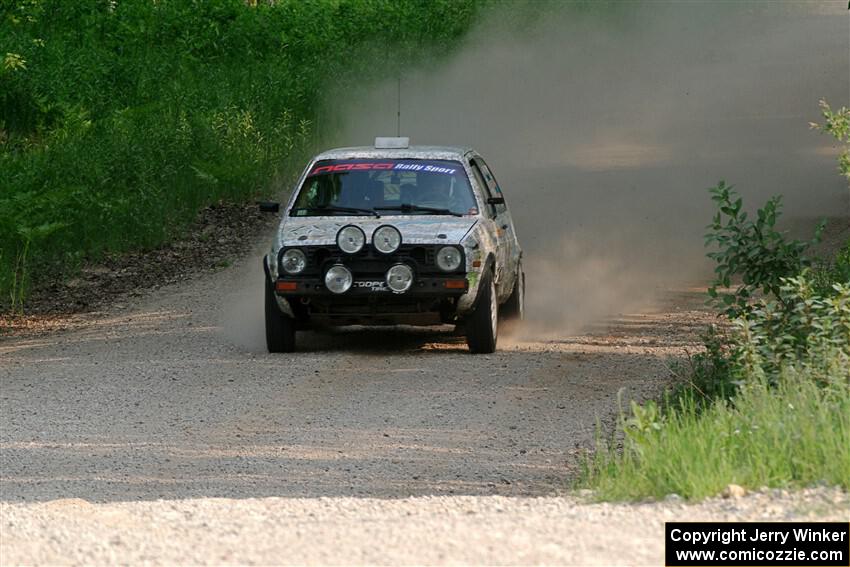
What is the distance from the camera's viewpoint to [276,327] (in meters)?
12.9

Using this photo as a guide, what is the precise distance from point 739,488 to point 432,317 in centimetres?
596

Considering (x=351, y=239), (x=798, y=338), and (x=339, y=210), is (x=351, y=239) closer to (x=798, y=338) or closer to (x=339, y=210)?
(x=339, y=210)

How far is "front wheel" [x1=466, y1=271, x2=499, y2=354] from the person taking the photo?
1259cm

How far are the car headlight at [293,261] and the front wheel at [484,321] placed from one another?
1.47m

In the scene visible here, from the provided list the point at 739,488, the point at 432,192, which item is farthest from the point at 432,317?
the point at 739,488

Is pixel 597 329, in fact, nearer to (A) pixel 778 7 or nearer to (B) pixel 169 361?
(B) pixel 169 361

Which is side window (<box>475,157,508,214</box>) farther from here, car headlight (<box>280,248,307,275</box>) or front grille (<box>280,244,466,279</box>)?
car headlight (<box>280,248,307,275</box>)

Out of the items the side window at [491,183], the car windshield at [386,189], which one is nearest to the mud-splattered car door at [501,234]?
the side window at [491,183]

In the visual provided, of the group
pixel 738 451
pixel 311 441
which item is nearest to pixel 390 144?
pixel 311 441

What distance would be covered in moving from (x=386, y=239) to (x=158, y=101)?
1239 cm

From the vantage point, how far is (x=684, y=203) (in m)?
23.2

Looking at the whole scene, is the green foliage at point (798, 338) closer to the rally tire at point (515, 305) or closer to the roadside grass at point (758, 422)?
the roadside grass at point (758, 422)

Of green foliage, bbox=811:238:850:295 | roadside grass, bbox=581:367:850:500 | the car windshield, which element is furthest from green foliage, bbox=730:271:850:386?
the car windshield

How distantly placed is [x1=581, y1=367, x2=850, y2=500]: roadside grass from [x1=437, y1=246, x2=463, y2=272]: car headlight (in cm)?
458
